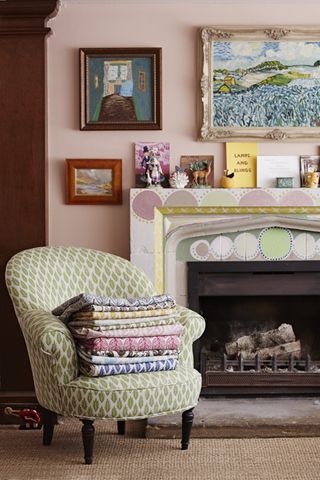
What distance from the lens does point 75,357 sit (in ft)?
12.2

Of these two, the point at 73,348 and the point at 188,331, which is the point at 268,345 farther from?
the point at 73,348

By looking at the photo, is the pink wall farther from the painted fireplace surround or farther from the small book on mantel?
the painted fireplace surround

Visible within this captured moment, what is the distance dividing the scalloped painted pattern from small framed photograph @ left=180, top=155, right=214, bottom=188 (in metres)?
0.69

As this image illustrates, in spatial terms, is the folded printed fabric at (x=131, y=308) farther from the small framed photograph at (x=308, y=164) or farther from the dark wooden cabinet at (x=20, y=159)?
the small framed photograph at (x=308, y=164)

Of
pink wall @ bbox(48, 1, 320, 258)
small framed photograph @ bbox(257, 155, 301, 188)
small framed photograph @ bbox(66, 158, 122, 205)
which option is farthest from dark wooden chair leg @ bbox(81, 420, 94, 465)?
small framed photograph @ bbox(257, 155, 301, 188)

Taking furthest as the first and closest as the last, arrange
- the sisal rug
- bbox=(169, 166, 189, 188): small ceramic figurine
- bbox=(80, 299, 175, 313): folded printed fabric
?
bbox=(169, 166, 189, 188): small ceramic figurine
bbox=(80, 299, 175, 313): folded printed fabric
the sisal rug

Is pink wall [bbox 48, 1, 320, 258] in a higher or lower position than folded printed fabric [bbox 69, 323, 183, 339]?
higher

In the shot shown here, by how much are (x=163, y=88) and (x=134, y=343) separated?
1.58m

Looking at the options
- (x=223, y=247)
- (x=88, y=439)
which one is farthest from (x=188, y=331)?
(x=223, y=247)

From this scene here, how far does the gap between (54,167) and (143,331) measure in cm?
132

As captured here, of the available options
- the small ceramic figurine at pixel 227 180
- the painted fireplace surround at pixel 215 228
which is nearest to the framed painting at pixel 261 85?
the small ceramic figurine at pixel 227 180

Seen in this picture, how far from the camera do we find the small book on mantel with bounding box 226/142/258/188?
4.70m

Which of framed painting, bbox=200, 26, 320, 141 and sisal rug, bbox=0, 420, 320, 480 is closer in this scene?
sisal rug, bbox=0, 420, 320, 480

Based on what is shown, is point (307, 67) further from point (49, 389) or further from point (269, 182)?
point (49, 389)
